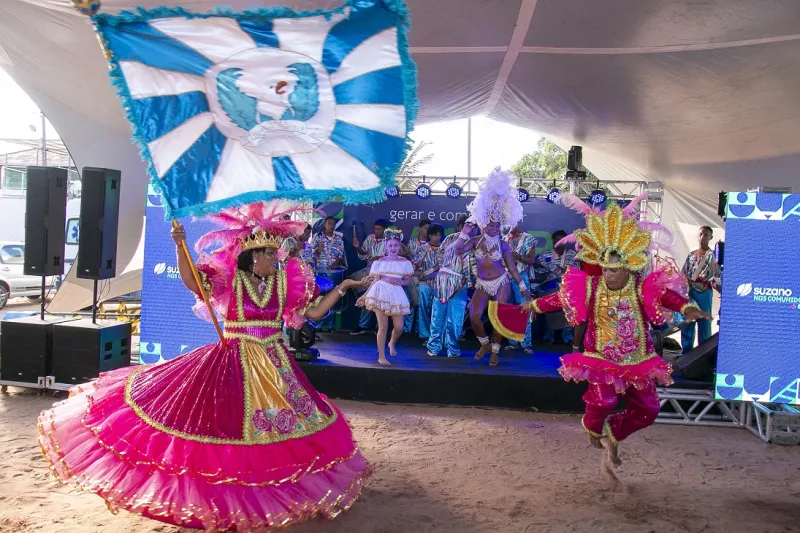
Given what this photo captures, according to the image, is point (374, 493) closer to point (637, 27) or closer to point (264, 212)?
point (264, 212)

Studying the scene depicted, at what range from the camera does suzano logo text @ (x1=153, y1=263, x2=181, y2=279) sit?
22.9ft

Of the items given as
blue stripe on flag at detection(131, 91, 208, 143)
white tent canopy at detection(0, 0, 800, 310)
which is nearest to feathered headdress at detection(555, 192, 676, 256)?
white tent canopy at detection(0, 0, 800, 310)

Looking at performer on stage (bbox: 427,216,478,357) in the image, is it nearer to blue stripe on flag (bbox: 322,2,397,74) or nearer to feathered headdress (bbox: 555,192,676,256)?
feathered headdress (bbox: 555,192,676,256)

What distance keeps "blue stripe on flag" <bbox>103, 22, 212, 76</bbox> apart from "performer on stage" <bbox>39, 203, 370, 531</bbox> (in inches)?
37.7

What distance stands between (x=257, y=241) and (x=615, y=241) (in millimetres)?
2732

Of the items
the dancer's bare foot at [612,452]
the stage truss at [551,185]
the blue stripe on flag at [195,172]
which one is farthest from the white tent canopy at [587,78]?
the dancer's bare foot at [612,452]

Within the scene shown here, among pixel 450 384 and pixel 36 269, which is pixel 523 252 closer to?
pixel 450 384

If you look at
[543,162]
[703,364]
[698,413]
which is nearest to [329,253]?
[703,364]

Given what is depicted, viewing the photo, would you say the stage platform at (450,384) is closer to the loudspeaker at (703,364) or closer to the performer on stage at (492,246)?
the loudspeaker at (703,364)

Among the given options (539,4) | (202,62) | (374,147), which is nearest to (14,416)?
(202,62)

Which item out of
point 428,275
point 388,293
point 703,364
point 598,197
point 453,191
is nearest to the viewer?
point 703,364

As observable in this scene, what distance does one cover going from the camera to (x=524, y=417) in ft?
22.6

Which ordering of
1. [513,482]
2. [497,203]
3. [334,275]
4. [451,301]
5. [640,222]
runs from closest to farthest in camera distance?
[513,482]
[640,222]
[497,203]
[451,301]
[334,275]

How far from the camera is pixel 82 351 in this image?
7039 millimetres
